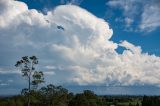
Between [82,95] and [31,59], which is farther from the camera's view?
[82,95]

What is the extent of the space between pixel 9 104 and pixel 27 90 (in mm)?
60295

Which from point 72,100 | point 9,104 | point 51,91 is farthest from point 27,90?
point 72,100

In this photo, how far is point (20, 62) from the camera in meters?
70.4

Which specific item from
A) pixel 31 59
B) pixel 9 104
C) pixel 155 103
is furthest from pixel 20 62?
pixel 155 103

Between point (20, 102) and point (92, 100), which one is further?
point (92, 100)

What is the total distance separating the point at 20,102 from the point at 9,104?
438cm

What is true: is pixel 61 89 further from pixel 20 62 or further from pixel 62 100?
pixel 20 62

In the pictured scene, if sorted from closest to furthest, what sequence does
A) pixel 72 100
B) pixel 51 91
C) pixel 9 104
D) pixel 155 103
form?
1. pixel 51 91
2. pixel 9 104
3. pixel 72 100
4. pixel 155 103

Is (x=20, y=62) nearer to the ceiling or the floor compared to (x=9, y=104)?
nearer to the ceiling

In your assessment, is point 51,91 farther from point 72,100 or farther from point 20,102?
point 72,100

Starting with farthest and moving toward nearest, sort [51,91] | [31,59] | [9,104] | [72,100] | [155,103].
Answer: [155,103] < [72,100] < [9,104] < [51,91] < [31,59]

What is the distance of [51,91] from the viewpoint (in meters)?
106

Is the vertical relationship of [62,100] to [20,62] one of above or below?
below

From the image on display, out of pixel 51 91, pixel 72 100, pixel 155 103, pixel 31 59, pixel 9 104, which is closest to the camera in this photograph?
pixel 31 59
